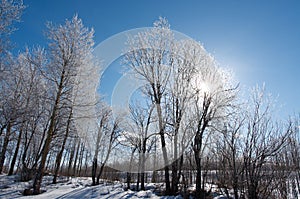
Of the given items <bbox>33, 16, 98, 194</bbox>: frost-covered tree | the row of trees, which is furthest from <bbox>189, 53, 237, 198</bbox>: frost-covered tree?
<bbox>33, 16, 98, 194</bbox>: frost-covered tree

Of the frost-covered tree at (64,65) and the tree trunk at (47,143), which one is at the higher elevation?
the frost-covered tree at (64,65)

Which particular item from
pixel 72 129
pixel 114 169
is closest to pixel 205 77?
pixel 72 129

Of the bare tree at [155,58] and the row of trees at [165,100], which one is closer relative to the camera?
the row of trees at [165,100]

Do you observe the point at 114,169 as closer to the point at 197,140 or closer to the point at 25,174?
the point at 25,174

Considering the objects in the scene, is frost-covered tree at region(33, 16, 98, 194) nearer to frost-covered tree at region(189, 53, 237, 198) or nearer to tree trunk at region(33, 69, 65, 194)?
tree trunk at region(33, 69, 65, 194)

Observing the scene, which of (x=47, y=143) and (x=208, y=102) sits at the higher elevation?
(x=208, y=102)

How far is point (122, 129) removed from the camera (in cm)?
2088

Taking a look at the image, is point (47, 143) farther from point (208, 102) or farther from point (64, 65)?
point (208, 102)

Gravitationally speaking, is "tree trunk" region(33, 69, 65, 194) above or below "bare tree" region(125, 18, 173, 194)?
below

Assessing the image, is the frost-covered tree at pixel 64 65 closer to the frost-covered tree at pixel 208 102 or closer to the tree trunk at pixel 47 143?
the tree trunk at pixel 47 143

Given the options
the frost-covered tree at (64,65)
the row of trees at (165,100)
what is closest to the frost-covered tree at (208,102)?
the row of trees at (165,100)

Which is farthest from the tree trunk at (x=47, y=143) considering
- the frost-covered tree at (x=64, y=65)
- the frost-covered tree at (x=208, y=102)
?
the frost-covered tree at (x=208, y=102)

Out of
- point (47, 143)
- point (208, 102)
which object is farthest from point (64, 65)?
point (208, 102)

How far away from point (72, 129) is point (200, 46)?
31.0 ft
